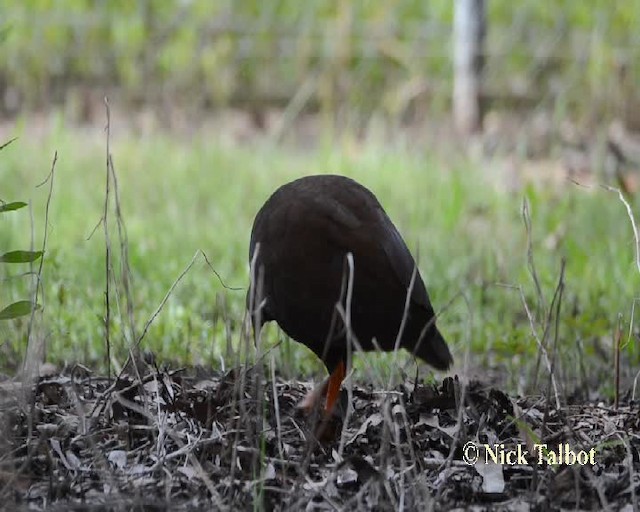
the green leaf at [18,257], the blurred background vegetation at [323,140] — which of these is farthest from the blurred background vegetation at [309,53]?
the green leaf at [18,257]

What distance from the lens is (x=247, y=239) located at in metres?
6.77

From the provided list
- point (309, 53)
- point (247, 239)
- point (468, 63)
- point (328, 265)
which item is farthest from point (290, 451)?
point (309, 53)

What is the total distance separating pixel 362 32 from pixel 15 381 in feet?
23.4

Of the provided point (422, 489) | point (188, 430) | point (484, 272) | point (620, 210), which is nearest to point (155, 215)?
point (484, 272)

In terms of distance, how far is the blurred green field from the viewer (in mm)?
4586

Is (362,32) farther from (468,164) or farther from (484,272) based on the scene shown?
(484,272)

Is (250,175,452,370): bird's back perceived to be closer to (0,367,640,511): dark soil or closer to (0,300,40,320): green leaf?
(0,367,640,511): dark soil

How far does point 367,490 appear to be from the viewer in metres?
2.83

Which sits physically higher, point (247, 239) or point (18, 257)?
point (18, 257)

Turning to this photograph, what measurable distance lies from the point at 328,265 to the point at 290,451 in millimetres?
470

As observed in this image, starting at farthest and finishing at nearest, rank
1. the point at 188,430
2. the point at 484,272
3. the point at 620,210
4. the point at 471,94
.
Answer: the point at 471,94 < the point at 620,210 < the point at 484,272 < the point at 188,430

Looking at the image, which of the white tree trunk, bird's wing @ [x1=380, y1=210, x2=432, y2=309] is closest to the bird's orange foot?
bird's wing @ [x1=380, y1=210, x2=432, y2=309]

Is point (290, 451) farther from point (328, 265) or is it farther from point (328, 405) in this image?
point (328, 265)

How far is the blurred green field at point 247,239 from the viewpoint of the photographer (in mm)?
4586
